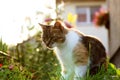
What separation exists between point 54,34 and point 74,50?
0.49 feet

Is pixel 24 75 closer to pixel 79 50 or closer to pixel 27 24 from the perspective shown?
pixel 79 50

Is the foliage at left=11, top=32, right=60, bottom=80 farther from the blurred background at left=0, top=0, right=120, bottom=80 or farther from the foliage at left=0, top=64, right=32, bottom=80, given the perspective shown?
the foliage at left=0, top=64, right=32, bottom=80

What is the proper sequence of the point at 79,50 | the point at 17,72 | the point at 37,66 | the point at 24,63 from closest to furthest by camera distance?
the point at 17,72
the point at 79,50
the point at 37,66
the point at 24,63

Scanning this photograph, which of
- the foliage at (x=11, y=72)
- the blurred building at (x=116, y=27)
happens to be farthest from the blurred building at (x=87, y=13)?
the foliage at (x=11, y=72)

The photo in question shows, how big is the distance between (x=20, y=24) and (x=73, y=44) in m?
1.66

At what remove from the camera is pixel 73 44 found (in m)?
2.77

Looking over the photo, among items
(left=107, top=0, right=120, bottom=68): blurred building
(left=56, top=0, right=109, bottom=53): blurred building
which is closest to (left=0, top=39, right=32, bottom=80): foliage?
(left=107, top=0, right=120, bottom=68): blurred building

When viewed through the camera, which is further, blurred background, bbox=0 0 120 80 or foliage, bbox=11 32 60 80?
foliage, bbox=11 32 60 80

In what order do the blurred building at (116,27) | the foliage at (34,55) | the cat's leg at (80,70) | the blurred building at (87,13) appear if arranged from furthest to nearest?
the blurred building at (87,13) < the blurred building at (116,27) < the foliage at (34,55) < the cat's leg at (80,70)

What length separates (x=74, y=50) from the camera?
9.00 feet

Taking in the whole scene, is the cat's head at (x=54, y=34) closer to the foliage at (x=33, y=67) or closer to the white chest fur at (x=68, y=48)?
the white chest fur at (x=68, y=48)

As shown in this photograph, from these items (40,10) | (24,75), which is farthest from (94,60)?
(40,10)

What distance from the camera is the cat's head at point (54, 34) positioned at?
9.02 feet

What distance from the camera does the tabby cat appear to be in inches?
107
